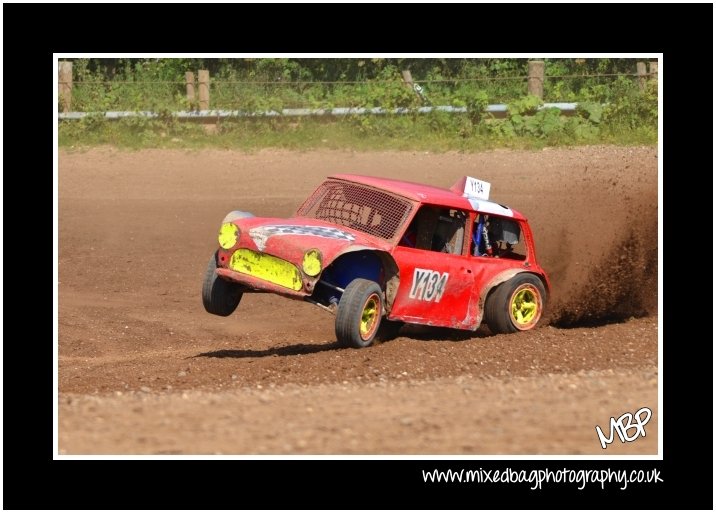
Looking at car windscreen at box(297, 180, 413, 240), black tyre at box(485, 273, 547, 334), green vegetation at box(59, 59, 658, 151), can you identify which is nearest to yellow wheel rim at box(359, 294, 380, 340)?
car windscreen at box(297, 180, 413, 240)

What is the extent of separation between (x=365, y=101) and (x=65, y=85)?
5.79m

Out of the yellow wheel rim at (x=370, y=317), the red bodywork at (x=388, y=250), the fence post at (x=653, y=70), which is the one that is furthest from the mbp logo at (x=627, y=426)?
the fence post at (x=653, y=70)

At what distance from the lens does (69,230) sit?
17438mm

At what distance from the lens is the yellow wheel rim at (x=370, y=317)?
11.0 meters

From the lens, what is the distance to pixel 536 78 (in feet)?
73.4

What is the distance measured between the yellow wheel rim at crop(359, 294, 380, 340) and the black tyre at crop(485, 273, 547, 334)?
1.72 m

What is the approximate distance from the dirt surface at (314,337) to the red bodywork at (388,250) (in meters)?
0.44

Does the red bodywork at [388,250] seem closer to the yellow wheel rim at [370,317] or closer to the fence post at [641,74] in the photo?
the yellow wheel rim at [370,317]

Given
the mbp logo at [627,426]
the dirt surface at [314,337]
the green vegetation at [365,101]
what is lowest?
the mbp logo at [627,426]

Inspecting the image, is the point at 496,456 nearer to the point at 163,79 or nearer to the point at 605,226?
the point at 605,226

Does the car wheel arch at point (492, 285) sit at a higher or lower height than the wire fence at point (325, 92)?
lower

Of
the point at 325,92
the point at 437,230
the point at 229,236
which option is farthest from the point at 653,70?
the point at 229,236

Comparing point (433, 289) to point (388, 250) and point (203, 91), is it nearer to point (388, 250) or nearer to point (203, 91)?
point (388, 250)

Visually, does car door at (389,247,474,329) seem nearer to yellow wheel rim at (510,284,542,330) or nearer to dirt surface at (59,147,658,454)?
dirt surface at (59,147,658,454)
